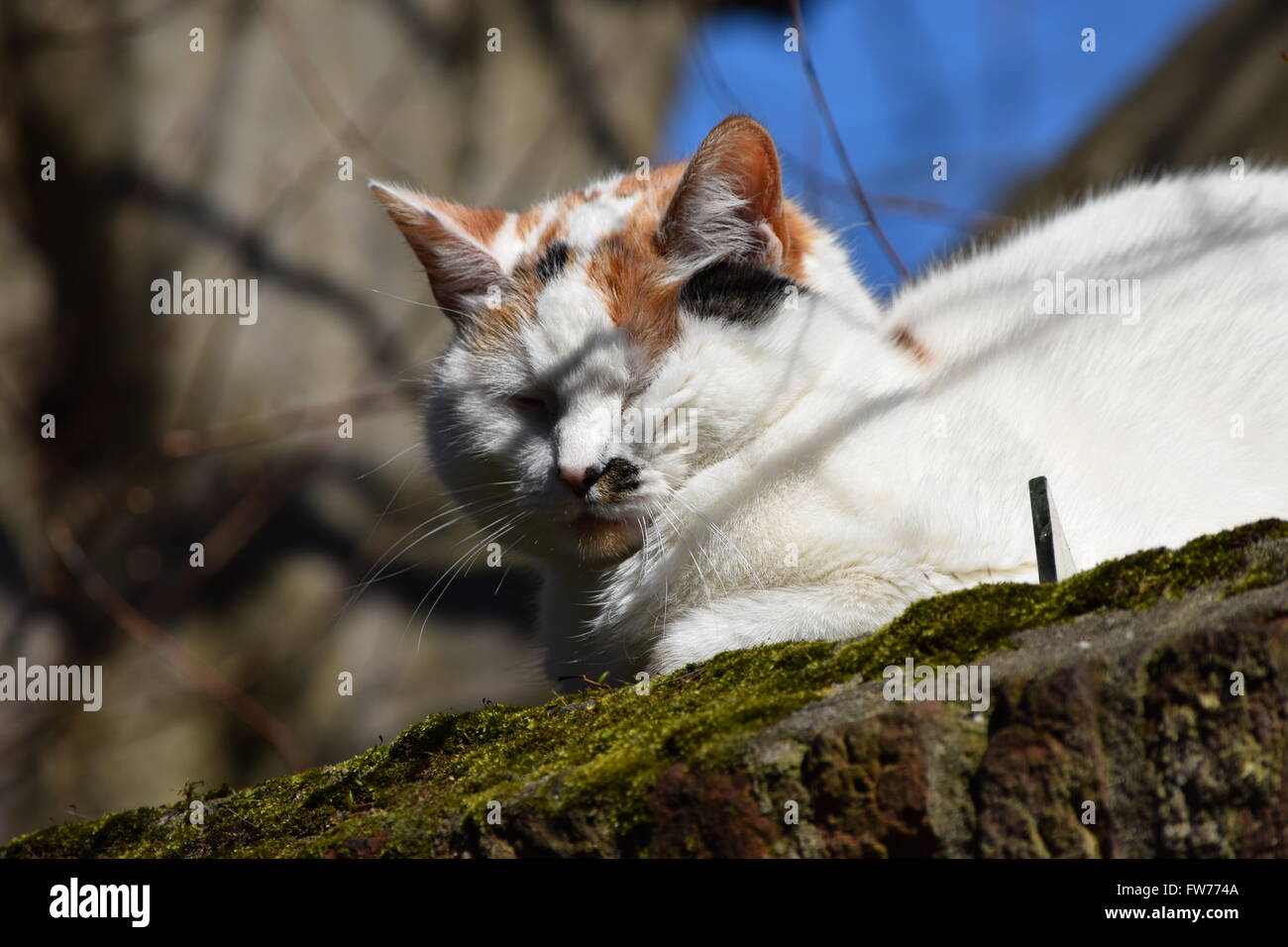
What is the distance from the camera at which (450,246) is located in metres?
2.22

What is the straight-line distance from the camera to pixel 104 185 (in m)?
4.74

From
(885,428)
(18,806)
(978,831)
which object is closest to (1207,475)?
(885,428)

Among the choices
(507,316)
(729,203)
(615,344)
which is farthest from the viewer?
(507,316)

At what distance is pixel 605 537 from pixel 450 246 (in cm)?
70

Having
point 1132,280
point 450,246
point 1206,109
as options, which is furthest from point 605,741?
point 1206,109

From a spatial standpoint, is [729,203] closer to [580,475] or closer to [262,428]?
[580,475]

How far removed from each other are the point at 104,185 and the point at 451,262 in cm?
326

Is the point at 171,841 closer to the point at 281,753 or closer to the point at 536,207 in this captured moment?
the point at 536,207

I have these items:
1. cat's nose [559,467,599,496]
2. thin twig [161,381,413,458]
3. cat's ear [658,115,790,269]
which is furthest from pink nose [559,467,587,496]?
thin twig [161,381,413,458]

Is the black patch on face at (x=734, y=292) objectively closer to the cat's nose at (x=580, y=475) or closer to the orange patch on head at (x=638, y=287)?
the orange patch on head at (x=638, y=287)

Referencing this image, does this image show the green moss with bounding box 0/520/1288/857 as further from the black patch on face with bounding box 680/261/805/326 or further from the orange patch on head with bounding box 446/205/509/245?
the orange patch on head with bounding box 446/205/509/245

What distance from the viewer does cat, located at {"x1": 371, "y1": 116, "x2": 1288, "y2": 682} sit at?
6.08 ft

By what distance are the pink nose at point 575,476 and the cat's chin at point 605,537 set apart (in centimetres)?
9
